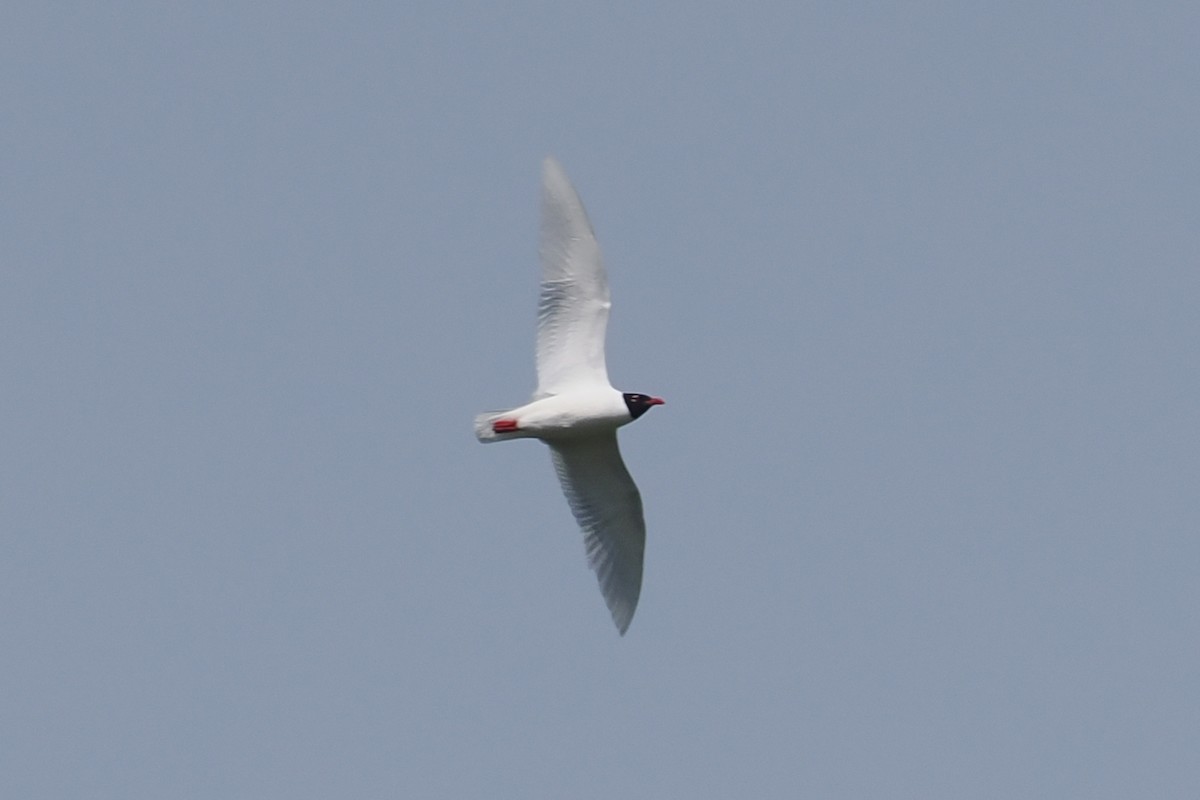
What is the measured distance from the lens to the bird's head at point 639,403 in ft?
96.7

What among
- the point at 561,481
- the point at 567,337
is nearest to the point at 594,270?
the point at 567,337

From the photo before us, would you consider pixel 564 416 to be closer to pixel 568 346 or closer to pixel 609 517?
pixel 568 346

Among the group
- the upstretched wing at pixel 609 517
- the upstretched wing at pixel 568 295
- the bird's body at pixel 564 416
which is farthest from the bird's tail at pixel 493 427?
the upstretched wing at pixel 609 517

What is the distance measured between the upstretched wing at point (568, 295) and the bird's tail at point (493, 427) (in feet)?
1.65

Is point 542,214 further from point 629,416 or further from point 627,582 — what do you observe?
point 627,582

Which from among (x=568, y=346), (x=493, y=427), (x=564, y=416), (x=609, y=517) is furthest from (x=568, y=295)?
(x=609, y=517)

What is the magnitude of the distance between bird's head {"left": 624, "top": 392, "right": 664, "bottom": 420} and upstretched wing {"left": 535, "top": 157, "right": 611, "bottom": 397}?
0.41 m

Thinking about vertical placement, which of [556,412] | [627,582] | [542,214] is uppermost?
[542,214]

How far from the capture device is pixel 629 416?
2950cm

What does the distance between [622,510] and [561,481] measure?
2.66 ft

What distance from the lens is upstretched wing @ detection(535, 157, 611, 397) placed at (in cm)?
2934

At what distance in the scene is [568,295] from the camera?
2953 cm

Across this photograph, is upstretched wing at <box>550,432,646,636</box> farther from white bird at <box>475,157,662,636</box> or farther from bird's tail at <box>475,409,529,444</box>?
bird's tail at <box>475,409,529,444</box>

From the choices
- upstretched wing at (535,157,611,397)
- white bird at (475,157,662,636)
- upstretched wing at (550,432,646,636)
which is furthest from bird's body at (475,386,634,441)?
upstretched wing at (550,432,646,636)
